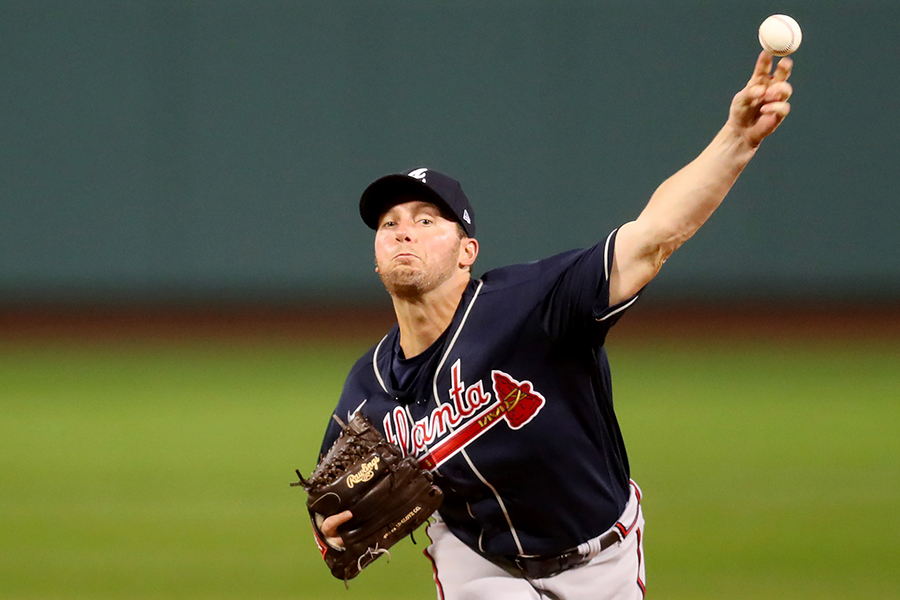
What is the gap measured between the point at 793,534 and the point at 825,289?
999cm

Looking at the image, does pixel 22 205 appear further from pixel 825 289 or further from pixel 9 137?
pixel 825 289

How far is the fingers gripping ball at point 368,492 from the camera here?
3271 mm

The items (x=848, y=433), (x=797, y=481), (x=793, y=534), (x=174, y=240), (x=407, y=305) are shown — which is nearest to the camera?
(x=407, y=305)

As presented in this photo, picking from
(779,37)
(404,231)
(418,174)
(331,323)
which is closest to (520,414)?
(404,231)

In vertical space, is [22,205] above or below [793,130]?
above

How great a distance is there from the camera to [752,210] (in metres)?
15.4

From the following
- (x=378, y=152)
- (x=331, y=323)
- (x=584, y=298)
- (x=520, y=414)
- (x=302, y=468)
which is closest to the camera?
(x=584, y=298)

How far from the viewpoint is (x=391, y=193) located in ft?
11.4

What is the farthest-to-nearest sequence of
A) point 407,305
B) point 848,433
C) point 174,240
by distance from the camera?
1. point 174,240
2. point 848,433
3. point 407,305

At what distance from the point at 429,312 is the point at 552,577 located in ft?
2.93

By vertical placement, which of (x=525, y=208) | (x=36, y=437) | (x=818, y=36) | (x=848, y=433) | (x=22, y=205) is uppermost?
(x=22, y=205)

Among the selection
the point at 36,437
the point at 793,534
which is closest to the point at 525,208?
the point at 36,437

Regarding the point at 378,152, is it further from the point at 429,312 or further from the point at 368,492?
the point at 368,492

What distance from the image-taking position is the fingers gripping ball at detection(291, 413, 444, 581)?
129 inches
